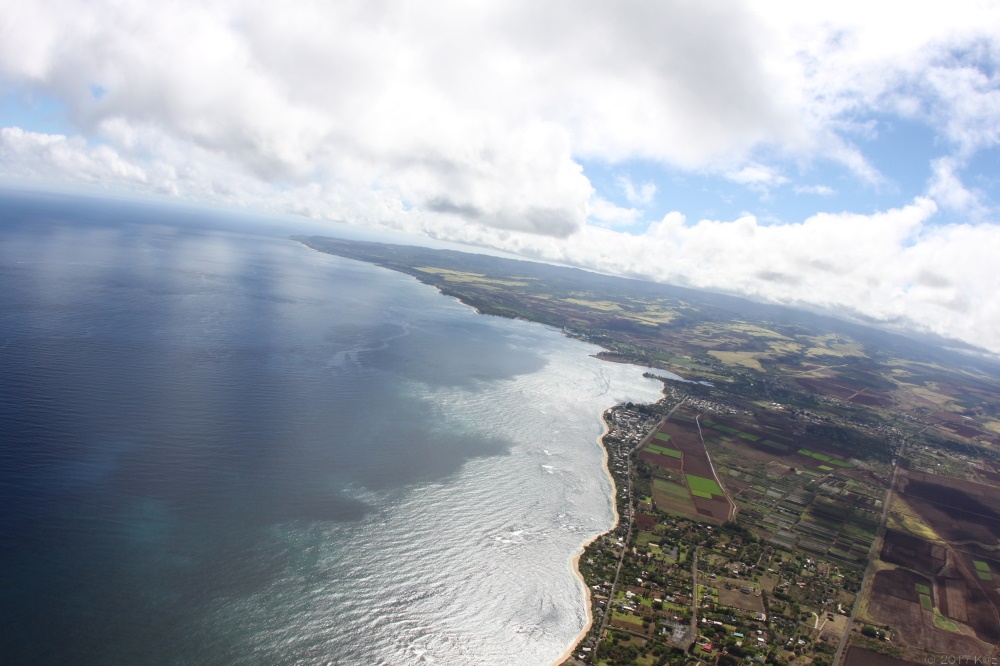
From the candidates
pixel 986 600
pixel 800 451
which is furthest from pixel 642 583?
pixel 800 451

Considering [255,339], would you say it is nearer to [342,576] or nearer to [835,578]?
[342,576]

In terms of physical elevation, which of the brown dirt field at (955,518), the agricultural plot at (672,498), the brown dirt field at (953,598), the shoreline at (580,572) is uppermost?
the brown dirt field at (955,518)

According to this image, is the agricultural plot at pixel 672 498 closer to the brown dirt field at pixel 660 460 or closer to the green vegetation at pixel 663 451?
the brown dirt field at pixel 660 460

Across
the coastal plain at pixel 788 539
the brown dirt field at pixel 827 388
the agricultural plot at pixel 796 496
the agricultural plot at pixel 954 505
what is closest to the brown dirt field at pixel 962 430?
the coastal plain at pixel 788 539

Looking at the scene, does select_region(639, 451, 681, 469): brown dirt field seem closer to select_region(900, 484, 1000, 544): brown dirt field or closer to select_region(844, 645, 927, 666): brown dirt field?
select_region(844, 645, 927, 666): brown dirt field

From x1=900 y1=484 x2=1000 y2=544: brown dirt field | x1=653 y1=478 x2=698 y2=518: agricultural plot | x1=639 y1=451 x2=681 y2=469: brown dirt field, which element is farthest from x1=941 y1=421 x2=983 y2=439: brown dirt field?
x1=653 y1=478 x2=698 y2=518: agricultural plot

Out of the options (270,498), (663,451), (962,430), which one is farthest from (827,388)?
(270,498)

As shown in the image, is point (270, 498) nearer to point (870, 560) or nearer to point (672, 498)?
point (672, 498)
